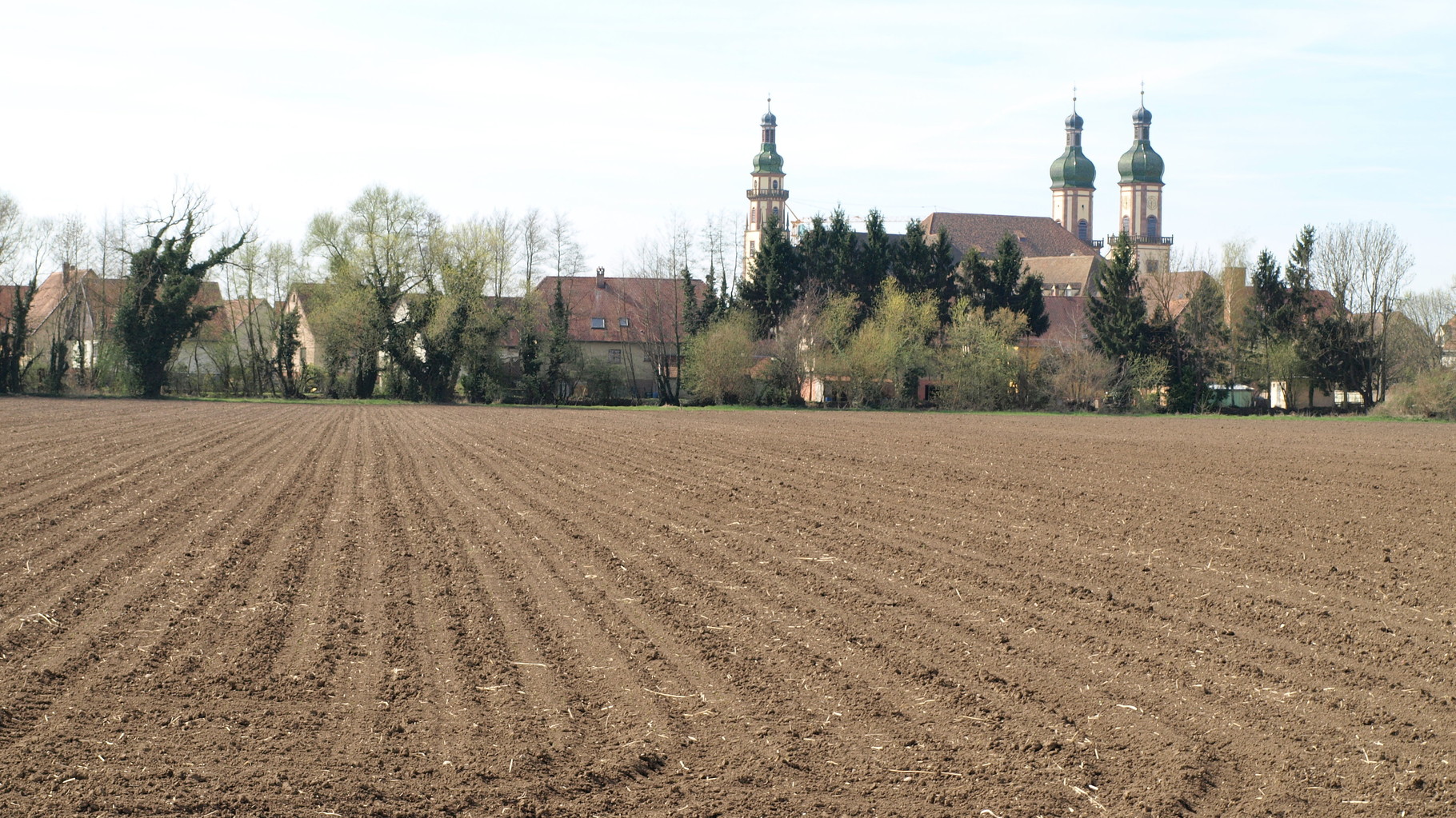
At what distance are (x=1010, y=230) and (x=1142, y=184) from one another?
3280 centimetres

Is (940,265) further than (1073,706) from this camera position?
Yes

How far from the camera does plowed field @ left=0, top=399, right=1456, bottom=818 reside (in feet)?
20.3

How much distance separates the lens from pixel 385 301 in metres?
70.2

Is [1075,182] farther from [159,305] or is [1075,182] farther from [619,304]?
[159,305]

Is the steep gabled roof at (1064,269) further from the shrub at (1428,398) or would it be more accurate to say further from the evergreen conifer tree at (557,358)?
the shrub at (1428,398)

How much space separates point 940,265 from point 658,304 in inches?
689

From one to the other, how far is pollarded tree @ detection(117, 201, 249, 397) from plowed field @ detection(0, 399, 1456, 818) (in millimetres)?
50611

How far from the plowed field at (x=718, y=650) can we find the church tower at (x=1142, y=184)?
420 ft

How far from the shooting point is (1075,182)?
141 metres

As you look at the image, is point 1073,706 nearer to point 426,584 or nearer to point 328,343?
point 426,584

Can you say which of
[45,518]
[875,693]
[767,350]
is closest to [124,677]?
[875,693]

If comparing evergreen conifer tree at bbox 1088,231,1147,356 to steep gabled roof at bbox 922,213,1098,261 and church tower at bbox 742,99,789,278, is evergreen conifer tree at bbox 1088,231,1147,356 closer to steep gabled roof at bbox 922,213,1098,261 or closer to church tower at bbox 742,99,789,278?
steep gabled roof at bbox 922,213,1098,261

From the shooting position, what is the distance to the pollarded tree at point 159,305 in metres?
65.9

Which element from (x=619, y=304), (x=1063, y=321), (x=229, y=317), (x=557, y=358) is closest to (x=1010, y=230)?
(x=1063, y=321)
